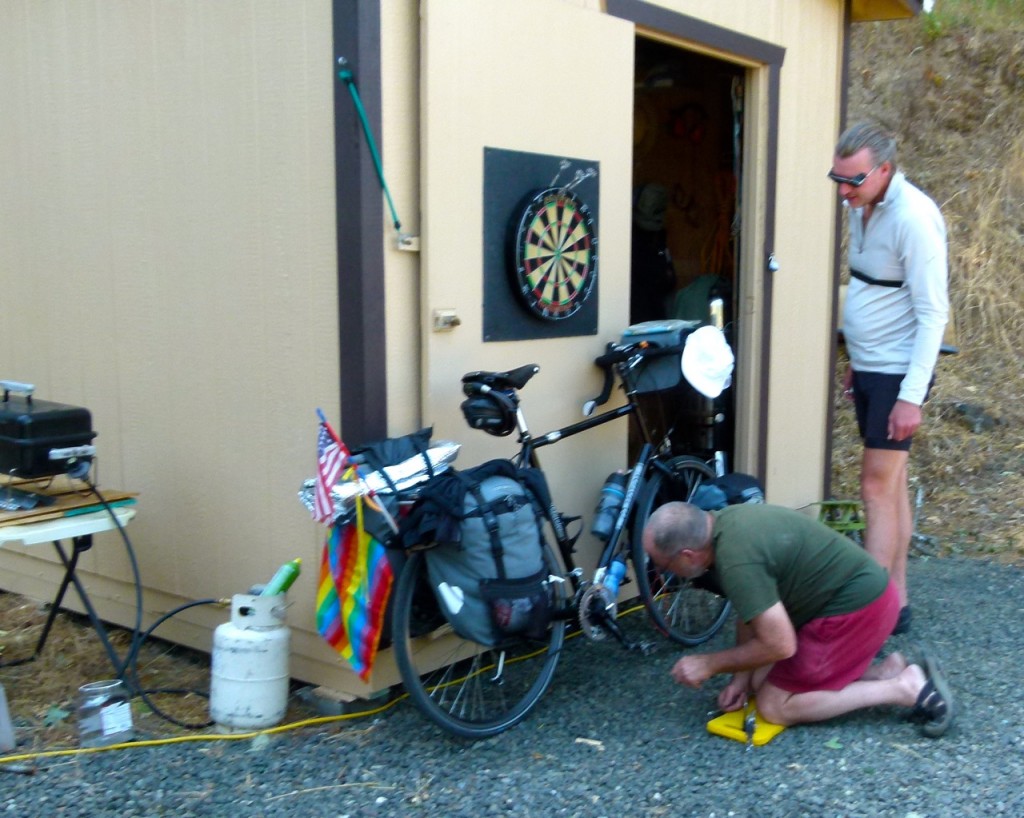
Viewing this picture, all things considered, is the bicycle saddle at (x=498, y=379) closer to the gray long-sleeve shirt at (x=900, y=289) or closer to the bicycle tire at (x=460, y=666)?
the bicycle tire at (x=460, y=666)

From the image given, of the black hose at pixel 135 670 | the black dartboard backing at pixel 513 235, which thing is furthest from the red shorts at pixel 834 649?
the black hose at pixel 135 670

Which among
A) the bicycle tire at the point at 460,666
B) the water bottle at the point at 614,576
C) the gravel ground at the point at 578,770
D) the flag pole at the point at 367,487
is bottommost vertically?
the gravel ground at the point at 578,770

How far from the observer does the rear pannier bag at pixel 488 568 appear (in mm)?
3230

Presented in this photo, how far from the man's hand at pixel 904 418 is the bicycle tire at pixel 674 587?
75 centimetres

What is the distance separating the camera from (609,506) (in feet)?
13.2

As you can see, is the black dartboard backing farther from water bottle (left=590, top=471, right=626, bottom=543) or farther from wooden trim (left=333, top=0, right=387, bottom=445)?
water bottle (left=590, top=471, right=626, bottom=543)

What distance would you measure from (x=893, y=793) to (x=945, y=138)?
8.51 meters

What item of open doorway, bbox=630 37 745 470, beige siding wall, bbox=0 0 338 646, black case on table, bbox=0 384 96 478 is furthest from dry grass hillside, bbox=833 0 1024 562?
black case on table, bbox=0 384 96 478

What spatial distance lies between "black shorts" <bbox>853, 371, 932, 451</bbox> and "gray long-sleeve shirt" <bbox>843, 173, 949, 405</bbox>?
0.11 ft

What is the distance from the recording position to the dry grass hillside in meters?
6.95

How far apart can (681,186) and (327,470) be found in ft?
15.2

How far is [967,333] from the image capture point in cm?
895

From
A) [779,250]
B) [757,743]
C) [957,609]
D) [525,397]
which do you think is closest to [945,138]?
[779,250]

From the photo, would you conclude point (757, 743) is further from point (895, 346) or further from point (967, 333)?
point (967, 333)
